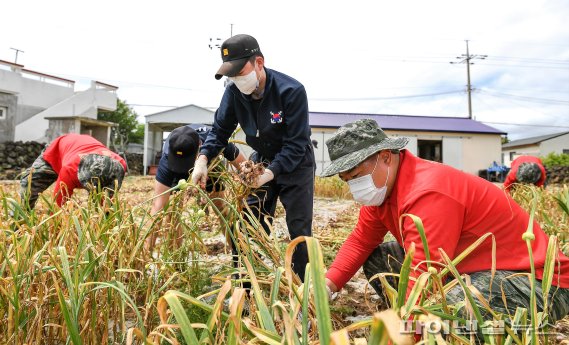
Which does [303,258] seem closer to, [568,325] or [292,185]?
[292,185]

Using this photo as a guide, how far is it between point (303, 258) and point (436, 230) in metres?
1.01

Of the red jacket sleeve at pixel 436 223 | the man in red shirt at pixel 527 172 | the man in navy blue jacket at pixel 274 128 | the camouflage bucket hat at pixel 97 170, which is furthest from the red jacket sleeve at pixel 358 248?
the man in red shirt at pixel 527 172

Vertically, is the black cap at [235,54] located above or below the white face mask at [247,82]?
above

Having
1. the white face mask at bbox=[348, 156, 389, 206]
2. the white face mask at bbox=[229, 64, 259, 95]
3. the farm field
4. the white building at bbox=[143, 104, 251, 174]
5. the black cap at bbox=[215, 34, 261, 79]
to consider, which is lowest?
the farm field

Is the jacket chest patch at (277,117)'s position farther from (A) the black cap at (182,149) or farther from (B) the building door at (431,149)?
(B) the building door at (431,149)

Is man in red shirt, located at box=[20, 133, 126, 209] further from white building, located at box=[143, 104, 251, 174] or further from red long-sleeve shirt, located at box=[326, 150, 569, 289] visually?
white building, located at box=[143, 104, 251, 174]

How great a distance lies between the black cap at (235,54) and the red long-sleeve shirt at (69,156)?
136 cm

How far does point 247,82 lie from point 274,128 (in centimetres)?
31

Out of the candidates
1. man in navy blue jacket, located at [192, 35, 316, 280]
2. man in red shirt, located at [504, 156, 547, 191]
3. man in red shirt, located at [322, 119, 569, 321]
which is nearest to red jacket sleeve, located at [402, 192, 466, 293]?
man in red shirt, located at [322, 119, 569, 321]

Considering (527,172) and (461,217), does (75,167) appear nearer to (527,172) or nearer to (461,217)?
(461,217)

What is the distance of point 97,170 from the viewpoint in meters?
2.83

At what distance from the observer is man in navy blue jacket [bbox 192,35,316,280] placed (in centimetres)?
225

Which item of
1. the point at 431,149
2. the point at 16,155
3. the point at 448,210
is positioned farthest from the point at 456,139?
the point at 448,210

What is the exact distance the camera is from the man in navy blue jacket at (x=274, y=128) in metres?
2.25
